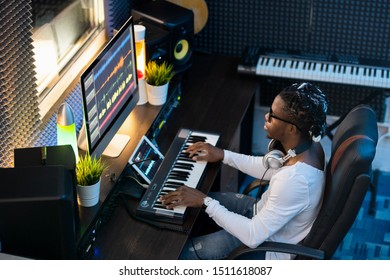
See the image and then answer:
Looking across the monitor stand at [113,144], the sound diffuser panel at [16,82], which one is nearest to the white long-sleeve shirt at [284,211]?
the monitor stand at [113,144]

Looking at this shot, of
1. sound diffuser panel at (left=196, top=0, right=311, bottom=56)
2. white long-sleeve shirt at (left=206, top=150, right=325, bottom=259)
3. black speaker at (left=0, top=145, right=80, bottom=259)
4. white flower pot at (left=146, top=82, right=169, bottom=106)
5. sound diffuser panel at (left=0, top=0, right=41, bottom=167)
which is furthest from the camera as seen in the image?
sound diffuser panel at (left=196, top=0, right=311, bottom=56)

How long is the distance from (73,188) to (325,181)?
1.11 metres

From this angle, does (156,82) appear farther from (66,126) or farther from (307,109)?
(307,109)

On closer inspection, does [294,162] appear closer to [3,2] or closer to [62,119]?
[62,119]

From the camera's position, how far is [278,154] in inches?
136

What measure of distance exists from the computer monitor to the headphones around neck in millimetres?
750

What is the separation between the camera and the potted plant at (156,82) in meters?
4.13

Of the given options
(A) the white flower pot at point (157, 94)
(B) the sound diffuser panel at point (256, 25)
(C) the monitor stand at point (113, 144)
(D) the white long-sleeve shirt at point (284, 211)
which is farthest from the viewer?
(B) the sound diffuser panel at point (256, 25)

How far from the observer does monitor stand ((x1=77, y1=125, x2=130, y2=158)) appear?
3662mm

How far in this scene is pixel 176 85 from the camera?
4.42m

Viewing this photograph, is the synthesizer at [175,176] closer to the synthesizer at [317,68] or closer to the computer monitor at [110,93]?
the computer monitor at [110,93]

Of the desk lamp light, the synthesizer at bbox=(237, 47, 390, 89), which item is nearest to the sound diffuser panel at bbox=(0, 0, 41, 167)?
the desk lamp light

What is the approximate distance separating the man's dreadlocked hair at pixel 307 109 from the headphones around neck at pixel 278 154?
0.07 m

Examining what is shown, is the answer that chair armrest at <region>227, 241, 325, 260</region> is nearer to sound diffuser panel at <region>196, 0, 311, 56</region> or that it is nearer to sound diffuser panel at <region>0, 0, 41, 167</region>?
sound diffuser panel at <region>0, 0, 41, 167</region>
